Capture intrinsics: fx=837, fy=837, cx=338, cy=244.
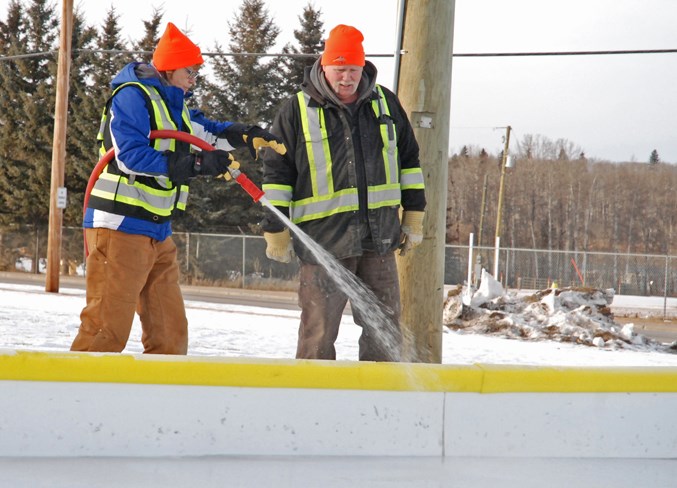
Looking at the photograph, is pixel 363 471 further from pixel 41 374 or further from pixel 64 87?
pixel 64 87

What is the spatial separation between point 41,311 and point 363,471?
24.6 feet

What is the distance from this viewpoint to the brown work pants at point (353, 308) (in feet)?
12.1

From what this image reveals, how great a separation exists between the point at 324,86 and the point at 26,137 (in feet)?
92.3

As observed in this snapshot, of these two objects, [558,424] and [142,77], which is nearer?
[558,424]

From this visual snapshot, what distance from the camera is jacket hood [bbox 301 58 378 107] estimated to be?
12.0 ft

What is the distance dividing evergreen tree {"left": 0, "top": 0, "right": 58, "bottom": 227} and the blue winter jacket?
88.5 ft

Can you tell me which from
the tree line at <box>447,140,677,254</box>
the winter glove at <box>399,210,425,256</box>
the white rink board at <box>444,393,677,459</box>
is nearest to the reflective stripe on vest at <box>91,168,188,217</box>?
the winter glove at <box>399,210,425,256</box>

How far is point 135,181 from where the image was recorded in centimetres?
351

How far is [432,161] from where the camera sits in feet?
13.7

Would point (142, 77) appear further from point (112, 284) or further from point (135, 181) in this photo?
point (112, 284)

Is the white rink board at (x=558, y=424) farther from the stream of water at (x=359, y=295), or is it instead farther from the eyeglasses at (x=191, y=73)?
the eyeglasses at (x=191, y=73)

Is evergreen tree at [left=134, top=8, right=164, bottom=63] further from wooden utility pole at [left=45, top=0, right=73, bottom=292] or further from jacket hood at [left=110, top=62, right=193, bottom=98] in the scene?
jacket hood at [left=110, top=62, right=193, bottom=98]

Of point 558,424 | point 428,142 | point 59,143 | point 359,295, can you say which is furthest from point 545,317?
point 59,143

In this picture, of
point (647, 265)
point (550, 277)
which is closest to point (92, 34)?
point (550, 277)
